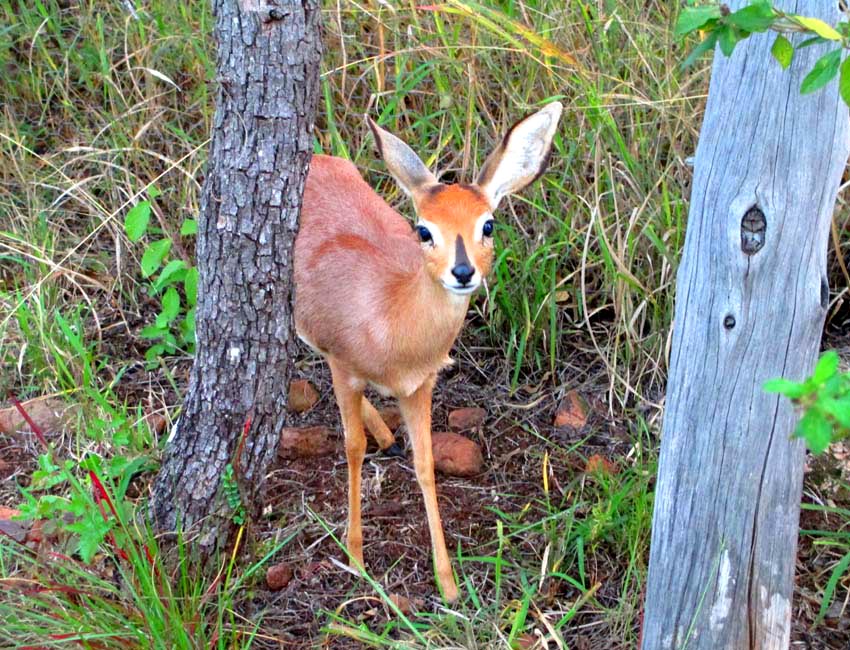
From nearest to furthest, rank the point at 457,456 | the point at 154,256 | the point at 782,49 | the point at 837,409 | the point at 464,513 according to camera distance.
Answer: the point at 837,409, the point at 782,49, the point at 464,513, the point at 457,456, the point at 154,256

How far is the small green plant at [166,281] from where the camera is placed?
3.99m

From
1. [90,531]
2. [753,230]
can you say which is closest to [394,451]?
[90,531]

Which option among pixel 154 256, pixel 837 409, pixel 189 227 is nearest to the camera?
pixel 837 409

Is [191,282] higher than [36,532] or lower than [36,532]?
higher

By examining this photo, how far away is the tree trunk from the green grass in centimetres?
48

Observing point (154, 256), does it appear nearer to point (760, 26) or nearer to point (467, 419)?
point (467, 419)

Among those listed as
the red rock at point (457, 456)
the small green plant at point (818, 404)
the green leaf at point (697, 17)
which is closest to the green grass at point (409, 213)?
the red rock at point (457, 456)

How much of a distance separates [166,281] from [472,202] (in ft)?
5.16

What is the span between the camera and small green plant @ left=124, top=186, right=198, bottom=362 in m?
3.99

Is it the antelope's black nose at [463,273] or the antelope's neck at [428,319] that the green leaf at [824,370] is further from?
the antelope's neck at [428,319]

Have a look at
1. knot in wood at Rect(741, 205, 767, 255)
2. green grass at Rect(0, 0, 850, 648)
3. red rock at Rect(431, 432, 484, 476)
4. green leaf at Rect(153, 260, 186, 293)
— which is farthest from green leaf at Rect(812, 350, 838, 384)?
green leaf at Rect(153, 260, 186, 293)

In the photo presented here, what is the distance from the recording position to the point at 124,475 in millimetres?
3295

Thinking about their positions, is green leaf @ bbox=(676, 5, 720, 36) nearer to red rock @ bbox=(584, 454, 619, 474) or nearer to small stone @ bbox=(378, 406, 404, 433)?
red rock @ bbox=(584, 454, 619, 474)

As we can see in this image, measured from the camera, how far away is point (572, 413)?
3.91 metres
